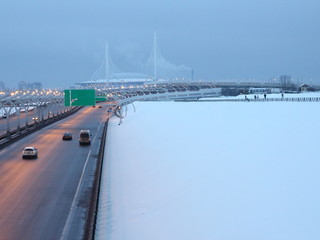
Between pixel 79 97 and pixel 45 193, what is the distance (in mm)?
24737

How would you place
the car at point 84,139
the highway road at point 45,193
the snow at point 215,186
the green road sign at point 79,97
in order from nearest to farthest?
1. the highway road at point 45,193
2. the snow at point 215,186
3. the car at point 84,139
4. the green road sign at point 79,97

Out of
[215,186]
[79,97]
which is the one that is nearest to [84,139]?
[79,97]

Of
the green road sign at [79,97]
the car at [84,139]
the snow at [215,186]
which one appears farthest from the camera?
the green road sign at [79,97]

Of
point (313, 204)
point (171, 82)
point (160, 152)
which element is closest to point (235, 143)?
point (160, 152)

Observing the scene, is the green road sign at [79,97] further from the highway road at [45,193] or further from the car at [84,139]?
the highway road at [45,193]

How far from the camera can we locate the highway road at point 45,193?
1102cm

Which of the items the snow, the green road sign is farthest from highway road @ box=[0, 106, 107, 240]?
the green road sign

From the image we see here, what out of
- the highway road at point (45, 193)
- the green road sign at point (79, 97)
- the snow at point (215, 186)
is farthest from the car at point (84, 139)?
the green road sign at point (79, 97)

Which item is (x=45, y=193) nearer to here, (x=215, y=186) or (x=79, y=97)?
(x=215, y=186)

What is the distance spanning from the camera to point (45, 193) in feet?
47.5

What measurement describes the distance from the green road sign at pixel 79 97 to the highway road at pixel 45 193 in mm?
13762

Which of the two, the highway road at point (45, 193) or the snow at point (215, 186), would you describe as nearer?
the highway road at point (45, 193)

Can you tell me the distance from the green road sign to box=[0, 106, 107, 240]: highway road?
13.8 metres

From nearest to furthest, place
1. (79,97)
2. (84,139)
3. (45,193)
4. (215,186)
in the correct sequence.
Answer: (45,193) → (215,186) → (84,139) → (79,97)
